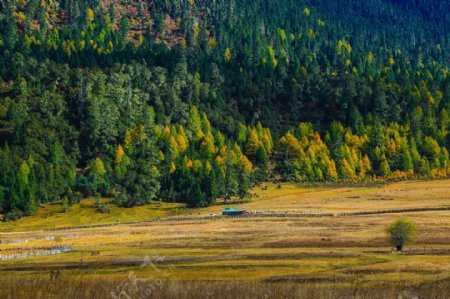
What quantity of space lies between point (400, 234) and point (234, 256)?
20728 millimetres

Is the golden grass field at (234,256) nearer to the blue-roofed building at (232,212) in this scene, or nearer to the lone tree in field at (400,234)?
the lone tree in field at (400,234)

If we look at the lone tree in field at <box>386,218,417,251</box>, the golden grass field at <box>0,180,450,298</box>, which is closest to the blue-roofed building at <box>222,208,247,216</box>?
the golden grass field at <box>0,180,450,298</box>

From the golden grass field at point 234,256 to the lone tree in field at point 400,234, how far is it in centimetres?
211

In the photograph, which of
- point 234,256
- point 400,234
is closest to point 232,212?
point 400,234

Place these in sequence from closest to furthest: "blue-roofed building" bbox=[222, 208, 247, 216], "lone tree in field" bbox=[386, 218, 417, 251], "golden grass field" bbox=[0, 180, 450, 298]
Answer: "golden grass field" bbox=[0, 180, 450, 298] → "lone tree in field" bbox=[386, 218, 417, 251] → "blue-roofed building" bbox=[222, 208, 247, 216]

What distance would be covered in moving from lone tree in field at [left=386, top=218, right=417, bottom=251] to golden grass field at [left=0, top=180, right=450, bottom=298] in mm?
2106

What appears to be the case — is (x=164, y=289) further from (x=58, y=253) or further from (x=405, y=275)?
(x=58, y=253)

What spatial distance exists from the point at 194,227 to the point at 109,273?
190ft

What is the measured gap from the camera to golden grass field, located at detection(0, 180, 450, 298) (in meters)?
30.8

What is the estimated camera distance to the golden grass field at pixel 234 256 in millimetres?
30828

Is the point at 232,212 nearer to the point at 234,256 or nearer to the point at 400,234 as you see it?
the point at 400,234

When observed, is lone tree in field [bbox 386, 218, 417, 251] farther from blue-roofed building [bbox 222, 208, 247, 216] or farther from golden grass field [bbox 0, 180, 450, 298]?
blue-roofed building [bbox 222, 208, 247, 216]

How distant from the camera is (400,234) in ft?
270

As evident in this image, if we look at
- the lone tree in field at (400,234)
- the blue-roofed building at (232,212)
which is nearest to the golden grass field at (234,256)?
the lone tree in field at (400,234)
